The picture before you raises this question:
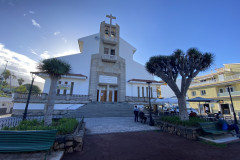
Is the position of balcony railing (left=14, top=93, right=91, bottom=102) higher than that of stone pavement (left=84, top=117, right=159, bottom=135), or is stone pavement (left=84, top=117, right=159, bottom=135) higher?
balcony railing (left=14, top=93, right=91, bottom=102)

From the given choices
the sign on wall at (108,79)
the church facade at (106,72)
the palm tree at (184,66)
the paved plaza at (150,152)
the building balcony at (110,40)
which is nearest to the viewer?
the paved plaza at (150,152)

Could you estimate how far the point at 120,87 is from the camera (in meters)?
22.1

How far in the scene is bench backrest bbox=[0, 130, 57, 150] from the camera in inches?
124

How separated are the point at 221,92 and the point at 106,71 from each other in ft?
80.7

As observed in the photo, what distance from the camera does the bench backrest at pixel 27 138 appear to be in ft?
10.4

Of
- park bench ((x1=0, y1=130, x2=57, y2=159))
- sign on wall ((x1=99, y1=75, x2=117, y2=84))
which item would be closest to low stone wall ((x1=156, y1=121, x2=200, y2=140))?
park bench ((x1=0, y1=130, x2=57, y2=159))

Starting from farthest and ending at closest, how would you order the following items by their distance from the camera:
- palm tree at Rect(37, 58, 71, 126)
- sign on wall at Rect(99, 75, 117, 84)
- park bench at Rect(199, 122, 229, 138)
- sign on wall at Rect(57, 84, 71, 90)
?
sign on wall at Rect(99, 75, 117, 84) < sign on wall at Rect(57, 84, 71, 90) < palm tree at Rect(37, 58, 71, 126) < park bench at Rect(199, 122, 229, 138)

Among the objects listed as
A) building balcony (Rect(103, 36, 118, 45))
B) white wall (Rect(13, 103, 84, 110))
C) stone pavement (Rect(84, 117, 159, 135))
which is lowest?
stone pavement (Rect(84, 117, 159, 135))

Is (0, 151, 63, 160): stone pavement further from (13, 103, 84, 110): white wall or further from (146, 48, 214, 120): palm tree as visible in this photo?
(13, 103, 84, 110): white wall

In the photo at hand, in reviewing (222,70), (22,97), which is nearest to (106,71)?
(22,97)

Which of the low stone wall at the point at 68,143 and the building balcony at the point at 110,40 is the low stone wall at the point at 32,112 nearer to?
the low stone wall at the point at 68,143

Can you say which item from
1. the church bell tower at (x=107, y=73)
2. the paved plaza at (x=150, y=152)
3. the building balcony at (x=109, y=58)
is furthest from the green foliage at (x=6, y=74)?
the paved plaza at (x=150, y=152)

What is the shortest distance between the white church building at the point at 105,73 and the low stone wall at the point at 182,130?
1199 centimetres

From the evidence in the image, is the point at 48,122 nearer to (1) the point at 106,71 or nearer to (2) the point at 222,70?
(1) the point at 106,71
